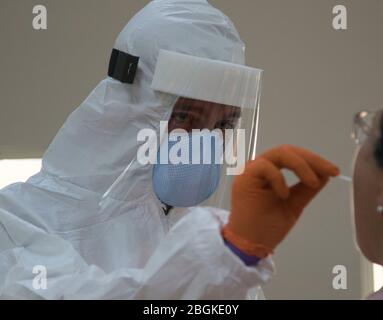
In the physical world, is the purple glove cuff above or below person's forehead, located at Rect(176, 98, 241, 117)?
below

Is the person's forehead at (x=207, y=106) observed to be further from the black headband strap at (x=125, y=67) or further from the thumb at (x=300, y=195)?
the thumb at (x=300, y=195)

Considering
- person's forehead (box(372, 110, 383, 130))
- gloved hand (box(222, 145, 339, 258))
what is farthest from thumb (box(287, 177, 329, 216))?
person's forehead (box(372, 110, 383, 130))

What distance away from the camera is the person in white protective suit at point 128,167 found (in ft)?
4.57

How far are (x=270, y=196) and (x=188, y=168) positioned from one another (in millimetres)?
509

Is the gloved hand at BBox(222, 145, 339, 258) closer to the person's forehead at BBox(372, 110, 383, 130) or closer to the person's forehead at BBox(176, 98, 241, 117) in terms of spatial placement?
the person's forehead at BBox(372, 110, 383, 130)

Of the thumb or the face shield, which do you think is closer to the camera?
the thumb

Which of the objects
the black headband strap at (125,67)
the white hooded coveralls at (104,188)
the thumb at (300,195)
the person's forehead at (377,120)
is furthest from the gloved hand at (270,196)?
the black headband strap at (125,67)

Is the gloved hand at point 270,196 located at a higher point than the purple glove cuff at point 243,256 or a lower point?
higher

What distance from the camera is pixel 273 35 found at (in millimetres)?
3193

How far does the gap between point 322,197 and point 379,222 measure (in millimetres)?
2047

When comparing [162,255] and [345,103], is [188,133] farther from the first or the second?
[345,103]

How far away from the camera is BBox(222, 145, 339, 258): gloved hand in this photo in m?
0.87

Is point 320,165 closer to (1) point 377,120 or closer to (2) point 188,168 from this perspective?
(1) point 377,120

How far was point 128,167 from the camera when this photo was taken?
151cm
